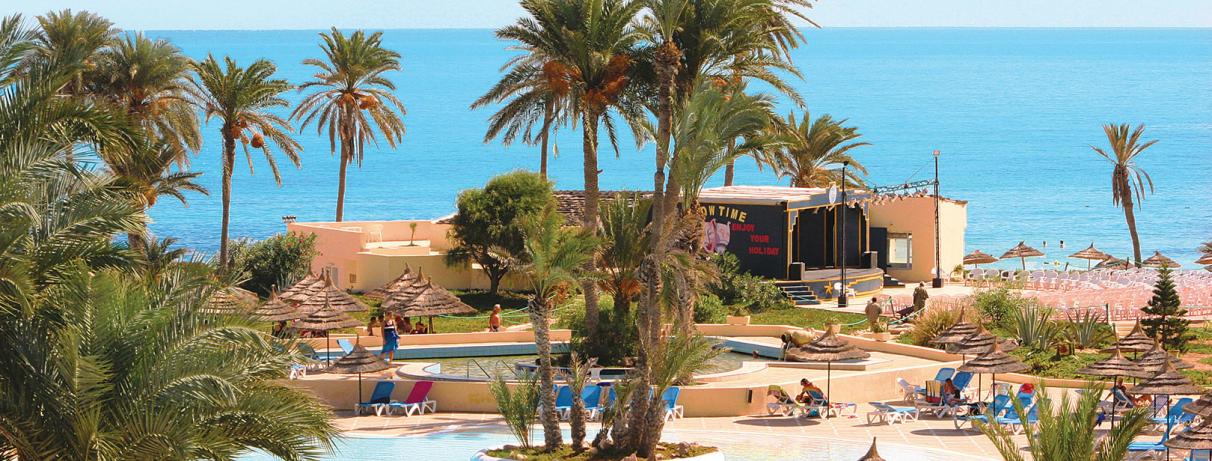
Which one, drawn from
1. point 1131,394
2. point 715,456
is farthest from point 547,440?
point 1131,394

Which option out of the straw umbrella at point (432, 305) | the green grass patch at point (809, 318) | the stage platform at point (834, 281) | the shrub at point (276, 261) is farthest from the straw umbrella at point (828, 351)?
the shrub at point (276, 261)

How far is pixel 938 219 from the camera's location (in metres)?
53.1

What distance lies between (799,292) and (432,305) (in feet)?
48.8

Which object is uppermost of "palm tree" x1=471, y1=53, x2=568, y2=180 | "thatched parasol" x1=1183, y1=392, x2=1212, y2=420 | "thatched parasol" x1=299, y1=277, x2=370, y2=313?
"palm tree" x1=471, y1=53, x2=568, y2=180

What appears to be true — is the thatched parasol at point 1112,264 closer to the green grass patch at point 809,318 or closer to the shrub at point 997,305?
the green grass patch at point 809,318

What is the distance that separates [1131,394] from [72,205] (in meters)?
18.2

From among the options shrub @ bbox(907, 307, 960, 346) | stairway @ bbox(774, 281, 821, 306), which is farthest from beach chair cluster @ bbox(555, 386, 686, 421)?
stairway @ bbox(774, 281, 821, 306)

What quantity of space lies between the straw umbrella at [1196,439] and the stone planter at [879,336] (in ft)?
46.9

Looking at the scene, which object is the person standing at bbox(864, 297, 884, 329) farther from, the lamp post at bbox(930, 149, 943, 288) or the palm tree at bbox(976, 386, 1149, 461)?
the palm tree at bbox(976, 386, 1149, 461)

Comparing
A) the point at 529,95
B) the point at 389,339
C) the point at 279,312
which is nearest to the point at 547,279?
the point at 389,339

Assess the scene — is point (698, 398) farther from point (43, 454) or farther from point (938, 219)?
point (938, 219)

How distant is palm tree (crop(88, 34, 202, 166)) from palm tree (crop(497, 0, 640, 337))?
50.7 feet

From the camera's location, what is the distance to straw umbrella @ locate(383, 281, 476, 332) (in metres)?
34.1

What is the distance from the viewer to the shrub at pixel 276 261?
4853 cm
